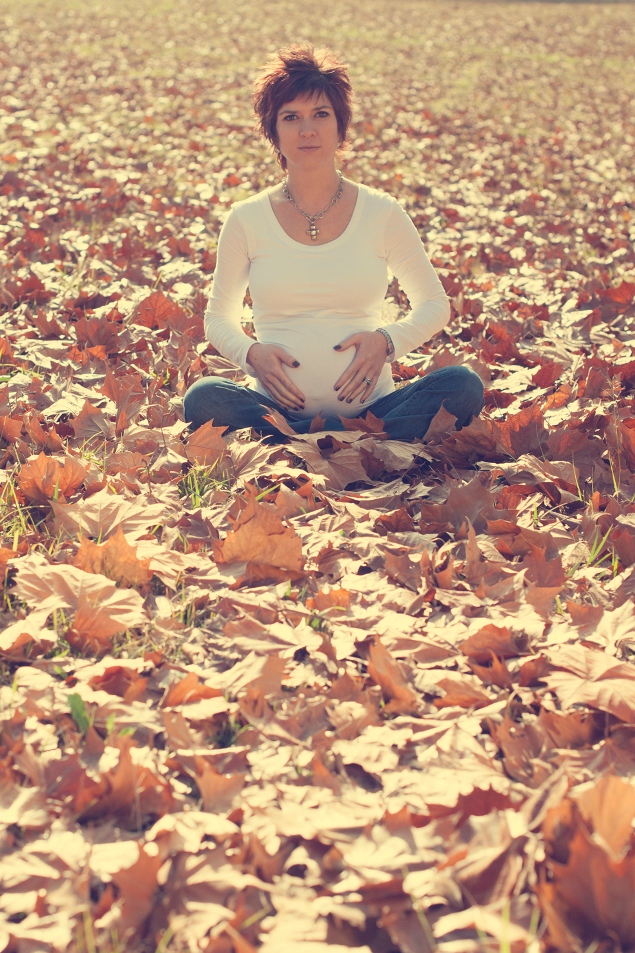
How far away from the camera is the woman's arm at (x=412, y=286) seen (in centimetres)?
291

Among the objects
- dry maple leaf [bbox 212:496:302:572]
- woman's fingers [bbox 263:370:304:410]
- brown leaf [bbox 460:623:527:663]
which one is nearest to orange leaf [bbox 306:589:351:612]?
dry maple leaf [bbox 212:496:302:572]

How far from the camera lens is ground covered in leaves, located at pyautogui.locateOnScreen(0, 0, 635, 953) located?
4.30 ft

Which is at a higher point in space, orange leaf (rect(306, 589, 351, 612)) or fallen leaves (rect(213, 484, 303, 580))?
fallen leaves (rect(213, 484, 303, 580))

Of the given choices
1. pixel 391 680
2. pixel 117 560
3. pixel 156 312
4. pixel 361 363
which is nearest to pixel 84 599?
pixel 117 560

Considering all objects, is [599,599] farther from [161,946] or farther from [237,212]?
[237,212]

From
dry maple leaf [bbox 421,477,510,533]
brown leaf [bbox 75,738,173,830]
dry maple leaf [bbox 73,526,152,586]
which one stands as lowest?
brown leaf [bbox 75,738,173,830]

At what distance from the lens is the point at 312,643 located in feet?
6.22

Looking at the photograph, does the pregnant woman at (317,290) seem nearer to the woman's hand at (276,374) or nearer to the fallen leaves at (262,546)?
the woman's hand at (276,374)

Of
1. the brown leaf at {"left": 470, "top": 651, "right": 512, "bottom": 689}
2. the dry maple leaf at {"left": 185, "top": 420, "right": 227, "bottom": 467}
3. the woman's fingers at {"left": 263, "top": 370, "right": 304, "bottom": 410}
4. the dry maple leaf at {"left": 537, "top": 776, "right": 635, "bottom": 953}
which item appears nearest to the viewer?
the dry maple leaf at {"left": 537, "top": 776, "right": 635, "bottom": 953}

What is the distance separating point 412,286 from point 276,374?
2.10 ft

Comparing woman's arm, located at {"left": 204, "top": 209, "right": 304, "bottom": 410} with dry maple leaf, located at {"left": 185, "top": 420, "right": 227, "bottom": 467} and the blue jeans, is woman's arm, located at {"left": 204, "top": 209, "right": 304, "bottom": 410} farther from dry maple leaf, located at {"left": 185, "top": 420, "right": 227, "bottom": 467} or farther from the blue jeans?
dry maple leaf, located at {"left": 185, "top": 420, "right": 227, "bottom": 467}

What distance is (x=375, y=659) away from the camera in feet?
5.89

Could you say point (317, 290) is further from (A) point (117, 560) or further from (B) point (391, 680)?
(B) point (391, 680)

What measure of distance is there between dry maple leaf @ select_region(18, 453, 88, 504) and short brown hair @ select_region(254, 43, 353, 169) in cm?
133
